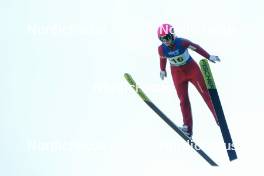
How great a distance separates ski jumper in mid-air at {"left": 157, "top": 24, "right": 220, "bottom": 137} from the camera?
10.9 meters

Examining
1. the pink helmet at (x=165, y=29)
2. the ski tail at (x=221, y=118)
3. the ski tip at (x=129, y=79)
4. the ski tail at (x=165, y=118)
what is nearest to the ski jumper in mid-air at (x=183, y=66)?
the pink helmet at (x=165, y=29)

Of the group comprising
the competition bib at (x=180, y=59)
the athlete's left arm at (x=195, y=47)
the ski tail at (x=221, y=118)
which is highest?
the athlete's left arm at (x=195, y=47)

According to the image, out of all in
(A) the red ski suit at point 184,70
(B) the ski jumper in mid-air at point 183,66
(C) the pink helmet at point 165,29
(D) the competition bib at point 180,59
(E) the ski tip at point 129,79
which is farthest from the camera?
(E) the ski tip at point 129,79

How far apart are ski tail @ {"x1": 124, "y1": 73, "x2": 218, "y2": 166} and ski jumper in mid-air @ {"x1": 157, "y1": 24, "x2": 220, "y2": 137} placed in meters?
0.14

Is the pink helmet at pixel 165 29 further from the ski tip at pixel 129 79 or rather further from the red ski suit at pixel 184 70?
the ski tip at pixel 129 79

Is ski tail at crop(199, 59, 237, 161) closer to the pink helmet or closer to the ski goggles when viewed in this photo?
the ski goggles

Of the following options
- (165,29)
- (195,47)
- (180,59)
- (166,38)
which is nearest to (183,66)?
(180,59)

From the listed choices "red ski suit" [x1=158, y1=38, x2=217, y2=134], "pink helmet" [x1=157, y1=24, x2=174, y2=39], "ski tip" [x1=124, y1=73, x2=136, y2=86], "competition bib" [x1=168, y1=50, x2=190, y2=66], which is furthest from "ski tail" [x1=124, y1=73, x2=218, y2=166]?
"pink helmet" [x1=157, y1=24, x2=174, y2=39]

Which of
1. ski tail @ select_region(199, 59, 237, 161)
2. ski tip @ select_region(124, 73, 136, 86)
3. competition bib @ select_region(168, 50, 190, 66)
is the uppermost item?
competition bib @ select_region(168, 50, 190, 66)

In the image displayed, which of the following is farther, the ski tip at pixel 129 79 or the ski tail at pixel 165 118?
the ski tip at pixel 129 79

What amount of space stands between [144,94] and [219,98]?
1.89 metres

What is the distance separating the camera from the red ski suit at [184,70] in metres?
11.1

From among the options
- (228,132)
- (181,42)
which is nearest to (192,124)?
(228,132)

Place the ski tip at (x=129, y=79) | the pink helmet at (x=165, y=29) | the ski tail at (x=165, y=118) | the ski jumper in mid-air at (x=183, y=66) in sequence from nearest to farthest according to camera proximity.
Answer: the pink helmet at (x=165, y=29)
the ski jumper in mid-air at (x=183, y=66)
the ski tail at (x=165, y=118)
the ski tip at (x=129, y=79)
